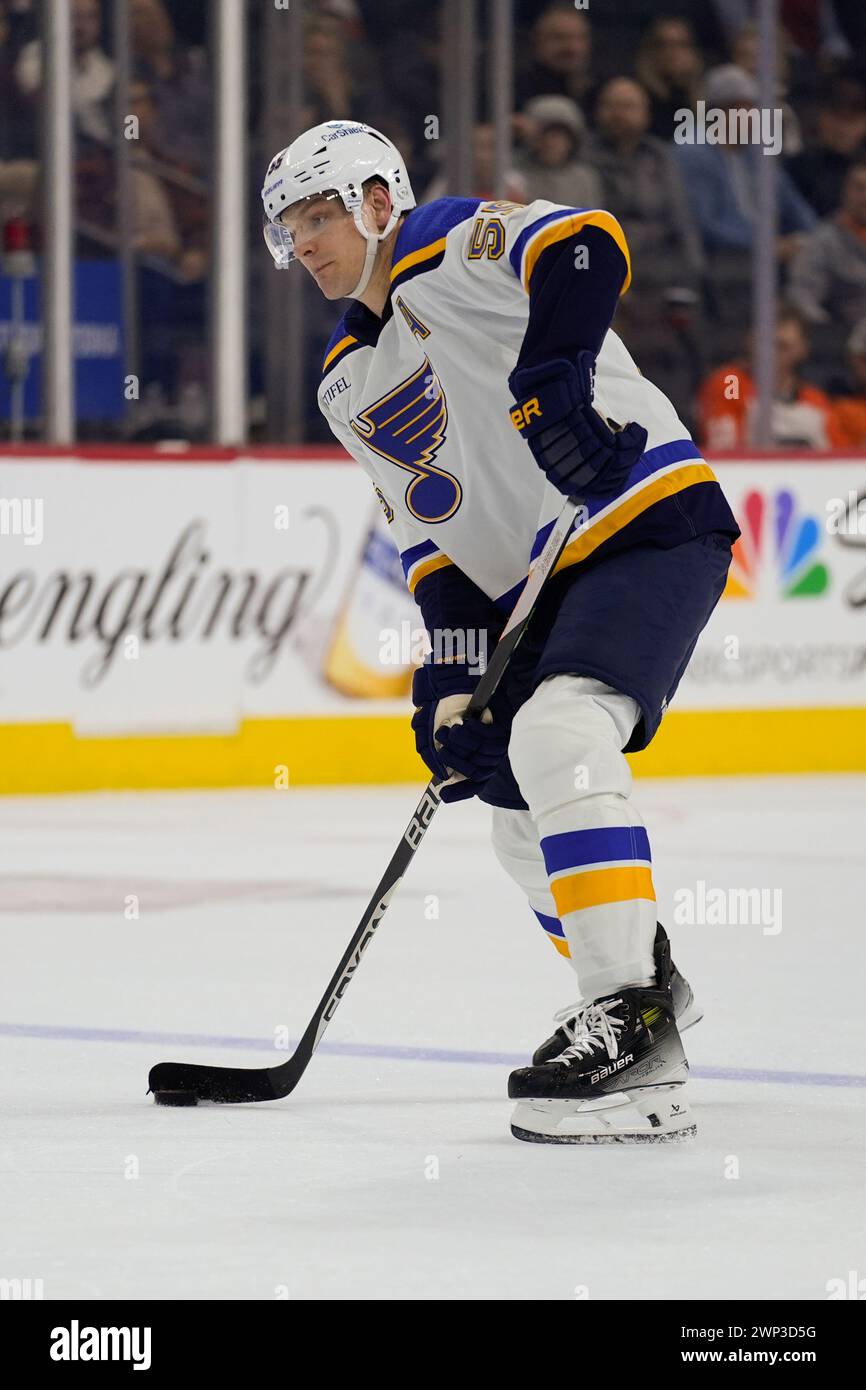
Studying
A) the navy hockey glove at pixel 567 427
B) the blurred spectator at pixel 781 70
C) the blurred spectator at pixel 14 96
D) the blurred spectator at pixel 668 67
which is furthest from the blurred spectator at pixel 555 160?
the navy hockey glove at pixel 567 427

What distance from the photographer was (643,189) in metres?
9.31

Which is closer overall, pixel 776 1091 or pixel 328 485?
pixel 776 1091

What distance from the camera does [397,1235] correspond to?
2330mm

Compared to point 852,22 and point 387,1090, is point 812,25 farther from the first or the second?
point 387,1090

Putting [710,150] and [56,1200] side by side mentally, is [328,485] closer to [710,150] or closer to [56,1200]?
[710,150]

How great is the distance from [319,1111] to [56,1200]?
565mm

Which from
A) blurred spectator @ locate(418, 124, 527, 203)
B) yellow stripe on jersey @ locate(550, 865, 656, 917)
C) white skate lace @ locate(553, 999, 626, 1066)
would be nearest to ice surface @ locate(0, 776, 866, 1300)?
white skate lace @ locate(553, 999, 626, 1066)

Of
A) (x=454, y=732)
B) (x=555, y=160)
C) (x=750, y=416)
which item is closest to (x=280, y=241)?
(x=454, y=732)

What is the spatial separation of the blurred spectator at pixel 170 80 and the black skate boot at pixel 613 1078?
17.5ft

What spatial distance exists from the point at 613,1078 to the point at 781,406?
616 centimetres

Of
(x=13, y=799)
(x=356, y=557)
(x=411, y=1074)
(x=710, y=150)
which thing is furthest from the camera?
(x=710, y=150)

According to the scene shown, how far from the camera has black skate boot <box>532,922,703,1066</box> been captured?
2.89 metres

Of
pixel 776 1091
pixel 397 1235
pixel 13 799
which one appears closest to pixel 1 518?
pixel 13 799

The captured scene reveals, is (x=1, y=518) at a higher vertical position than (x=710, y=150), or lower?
lower
